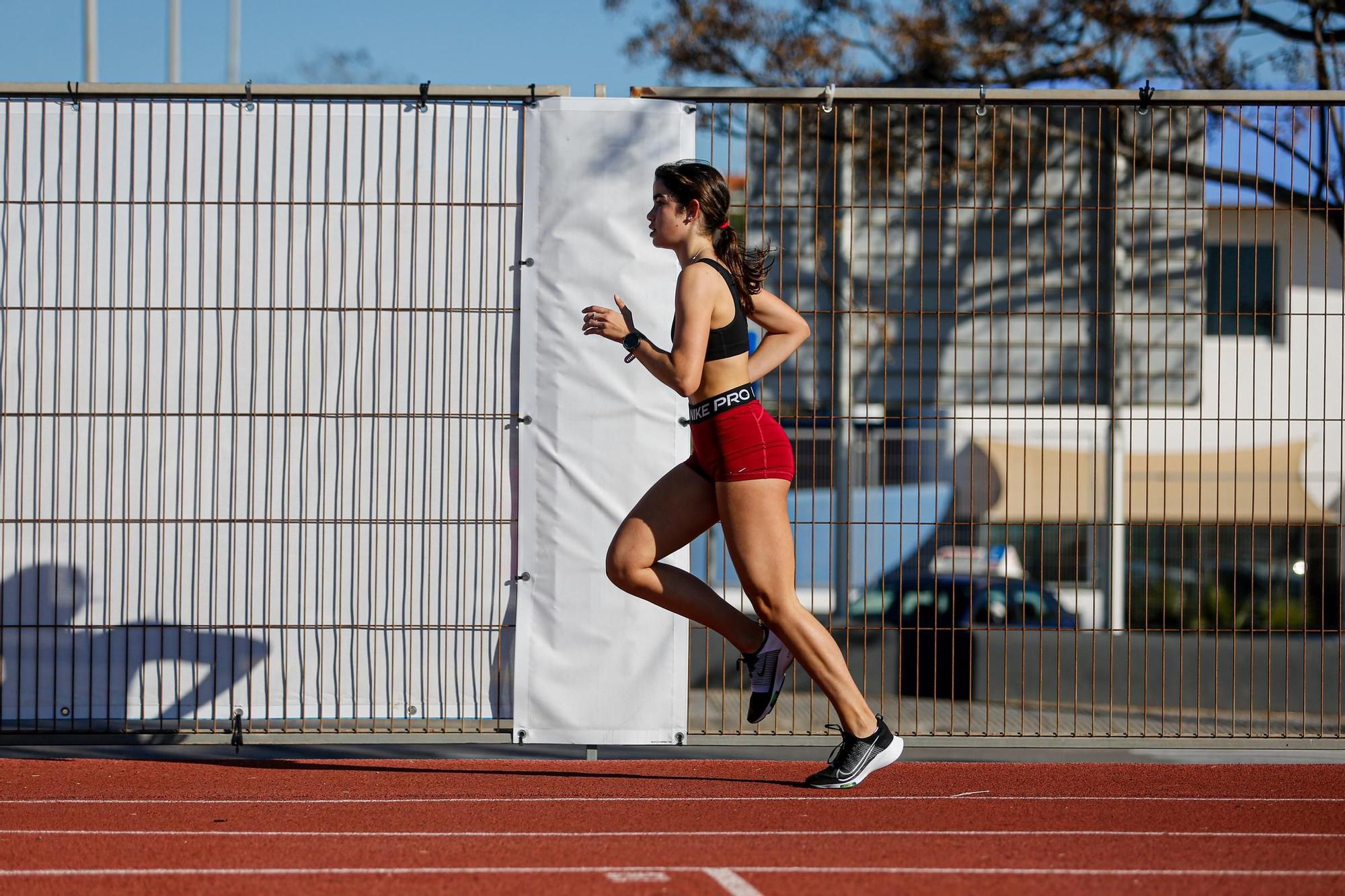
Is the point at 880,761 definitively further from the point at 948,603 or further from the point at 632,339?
the point at 948,603

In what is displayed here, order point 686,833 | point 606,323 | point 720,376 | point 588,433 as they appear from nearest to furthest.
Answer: point 686,833 < point 606,323 < point 720,376 < point 588,433

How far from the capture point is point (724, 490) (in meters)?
5.10

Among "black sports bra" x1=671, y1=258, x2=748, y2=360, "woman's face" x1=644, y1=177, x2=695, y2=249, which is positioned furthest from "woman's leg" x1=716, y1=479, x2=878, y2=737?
"woman's face" x1=644, y1=177, x2=695, y2=249

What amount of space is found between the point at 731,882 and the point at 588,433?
116 inches

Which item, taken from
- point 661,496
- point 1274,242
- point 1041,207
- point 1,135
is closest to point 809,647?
point 661,496

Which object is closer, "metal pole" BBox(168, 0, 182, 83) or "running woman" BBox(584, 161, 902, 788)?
"running woman" BBox(584, 161, 902, 788)

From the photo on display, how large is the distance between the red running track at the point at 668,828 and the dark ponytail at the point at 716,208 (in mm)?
1815

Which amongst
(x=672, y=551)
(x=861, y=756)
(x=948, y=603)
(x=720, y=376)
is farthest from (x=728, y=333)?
(x=948, y=603)

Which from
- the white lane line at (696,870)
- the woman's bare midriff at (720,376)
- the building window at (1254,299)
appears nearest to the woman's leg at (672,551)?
the woman's bare midriff at (720,376)

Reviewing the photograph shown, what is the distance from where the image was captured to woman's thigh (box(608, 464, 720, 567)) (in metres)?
5.21

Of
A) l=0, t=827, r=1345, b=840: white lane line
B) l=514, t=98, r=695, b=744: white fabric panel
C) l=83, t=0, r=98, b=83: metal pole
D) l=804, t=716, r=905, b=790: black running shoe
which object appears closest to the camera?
l=0, t=827, r=1345, b=840: white lane line

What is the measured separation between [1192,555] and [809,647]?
61.2 feet

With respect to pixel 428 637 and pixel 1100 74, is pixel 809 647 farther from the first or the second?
pixel 1100 74

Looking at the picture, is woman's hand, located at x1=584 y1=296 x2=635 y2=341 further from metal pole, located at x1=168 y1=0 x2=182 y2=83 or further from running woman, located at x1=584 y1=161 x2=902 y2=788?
metal pole, located at x1=168 y1=0 x2=182 y2=83
